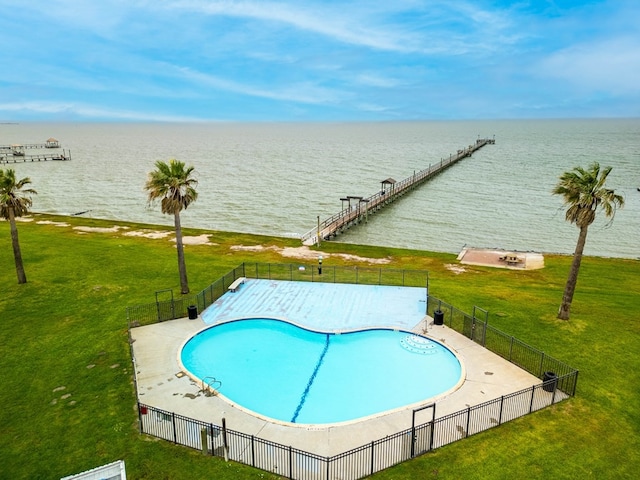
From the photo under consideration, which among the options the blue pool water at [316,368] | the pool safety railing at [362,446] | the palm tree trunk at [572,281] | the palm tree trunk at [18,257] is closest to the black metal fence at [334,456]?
the pool safety railing at [362,446]

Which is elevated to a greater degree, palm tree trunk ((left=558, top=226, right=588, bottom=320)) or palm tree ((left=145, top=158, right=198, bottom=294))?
palm tree ((left=145, top=158, right=198, bottom=294))

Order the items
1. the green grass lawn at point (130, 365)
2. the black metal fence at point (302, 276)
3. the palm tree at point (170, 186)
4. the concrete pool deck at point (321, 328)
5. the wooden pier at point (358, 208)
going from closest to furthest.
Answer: the green grass lawn at point (130, 365) → the concrete pool deck at point (321, 328) → the palm tree at point (170, 186) → the black metal fence at point (302, 276) → the wooden pier at point (358, 208)

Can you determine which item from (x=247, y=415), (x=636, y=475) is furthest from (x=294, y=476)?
(x=636, y=475)

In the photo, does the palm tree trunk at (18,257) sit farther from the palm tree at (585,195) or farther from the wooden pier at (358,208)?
the palm tree at (585,195)

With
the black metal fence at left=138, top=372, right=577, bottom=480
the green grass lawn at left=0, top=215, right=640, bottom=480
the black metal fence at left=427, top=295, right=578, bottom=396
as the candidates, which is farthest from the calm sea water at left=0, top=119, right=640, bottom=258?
the black metal fence at left=138, top=372, right=577, bottom=480

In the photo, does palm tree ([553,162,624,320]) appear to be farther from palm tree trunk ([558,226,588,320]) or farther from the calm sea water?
the calm sea water

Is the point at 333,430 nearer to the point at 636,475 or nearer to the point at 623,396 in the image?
the point at 636,475
